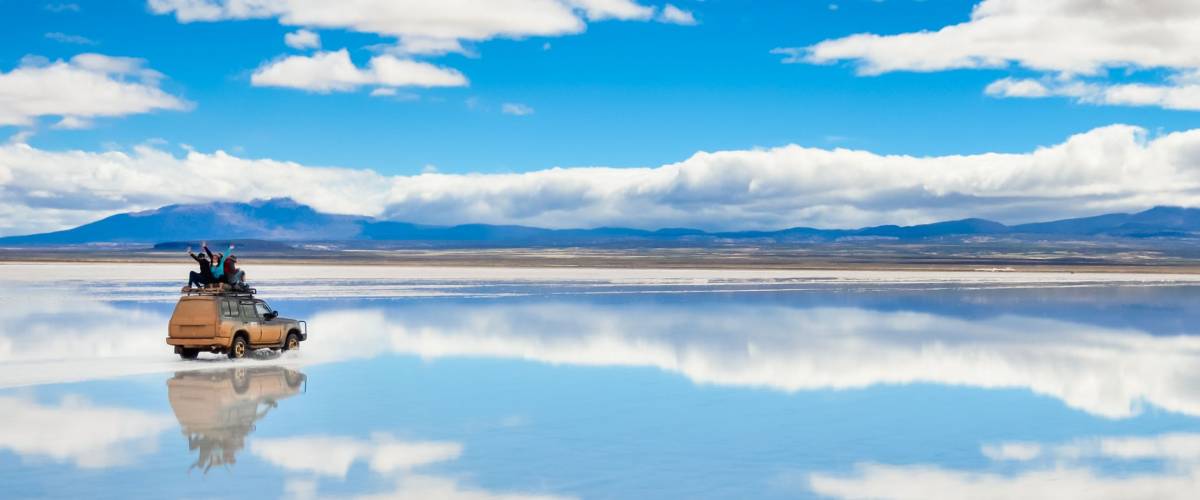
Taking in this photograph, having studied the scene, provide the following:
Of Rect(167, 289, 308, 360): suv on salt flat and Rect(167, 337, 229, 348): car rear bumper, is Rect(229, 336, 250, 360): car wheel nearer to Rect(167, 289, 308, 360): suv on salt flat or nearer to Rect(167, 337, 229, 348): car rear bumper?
Rect(167, 289, 308, 360): suv on salt flat

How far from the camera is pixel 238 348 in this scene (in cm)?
2422

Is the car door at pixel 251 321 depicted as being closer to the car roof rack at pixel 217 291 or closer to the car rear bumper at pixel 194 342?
the car roof rack at pixel 217 291

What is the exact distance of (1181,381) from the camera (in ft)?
68.5

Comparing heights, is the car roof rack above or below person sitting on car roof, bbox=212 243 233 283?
below

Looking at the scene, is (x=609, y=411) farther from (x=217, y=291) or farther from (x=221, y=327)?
(x=217, y=291)

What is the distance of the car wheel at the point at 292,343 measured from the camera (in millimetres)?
25281

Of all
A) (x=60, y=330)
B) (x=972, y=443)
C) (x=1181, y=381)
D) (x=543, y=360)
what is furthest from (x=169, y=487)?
(x=60, y=330)

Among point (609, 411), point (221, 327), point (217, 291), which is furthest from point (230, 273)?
point (609, 411)

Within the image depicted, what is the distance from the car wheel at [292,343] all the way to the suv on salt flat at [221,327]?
2 centimetres

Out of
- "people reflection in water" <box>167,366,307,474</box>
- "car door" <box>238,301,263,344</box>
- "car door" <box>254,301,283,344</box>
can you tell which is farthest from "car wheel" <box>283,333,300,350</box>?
"people reflection in water" <box>167,366,307,474</box>

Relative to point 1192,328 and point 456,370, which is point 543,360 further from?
point 1192,328

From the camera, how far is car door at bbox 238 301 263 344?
80.6 ft

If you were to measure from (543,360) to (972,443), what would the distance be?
10759 mm

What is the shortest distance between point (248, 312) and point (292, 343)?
1212 mm
